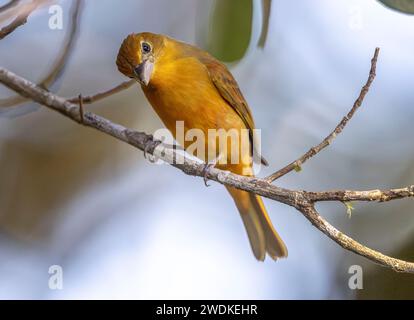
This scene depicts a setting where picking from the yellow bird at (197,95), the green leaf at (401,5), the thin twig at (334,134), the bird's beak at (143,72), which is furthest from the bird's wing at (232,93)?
the green leaf at (401,5)

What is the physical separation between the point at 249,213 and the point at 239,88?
1.71ft

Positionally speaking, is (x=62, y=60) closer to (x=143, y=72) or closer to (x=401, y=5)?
(x=143, y=72)

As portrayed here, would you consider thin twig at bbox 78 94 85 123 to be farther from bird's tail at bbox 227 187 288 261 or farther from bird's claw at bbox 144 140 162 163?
bird's tail at bbox 227 187 288 261

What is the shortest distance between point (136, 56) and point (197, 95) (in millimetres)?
399

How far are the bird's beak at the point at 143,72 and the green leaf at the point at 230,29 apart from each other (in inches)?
16.8

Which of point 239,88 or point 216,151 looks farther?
point 239,88

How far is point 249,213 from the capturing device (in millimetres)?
2662

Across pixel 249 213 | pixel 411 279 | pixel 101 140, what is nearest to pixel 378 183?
pixel 411 279

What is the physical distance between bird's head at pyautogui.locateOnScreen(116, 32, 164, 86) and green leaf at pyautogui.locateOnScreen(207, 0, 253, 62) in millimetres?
416

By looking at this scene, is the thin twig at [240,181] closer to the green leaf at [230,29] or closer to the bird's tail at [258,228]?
the green leaf at [230,29]

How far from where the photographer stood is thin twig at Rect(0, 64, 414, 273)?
164cm

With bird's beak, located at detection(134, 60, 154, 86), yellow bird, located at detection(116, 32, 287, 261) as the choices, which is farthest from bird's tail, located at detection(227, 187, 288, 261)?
bird's beak, located at detection(134, 60, 154, 86)
